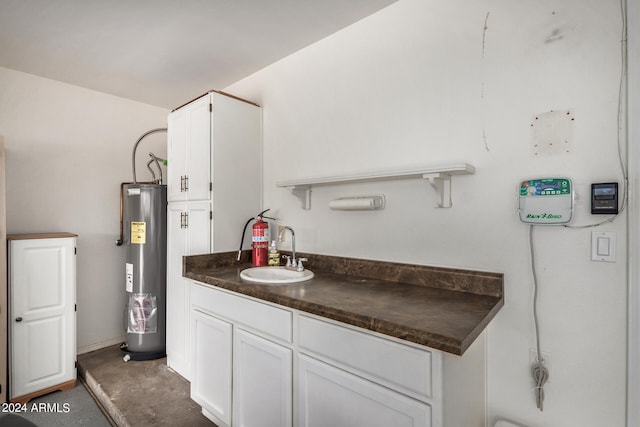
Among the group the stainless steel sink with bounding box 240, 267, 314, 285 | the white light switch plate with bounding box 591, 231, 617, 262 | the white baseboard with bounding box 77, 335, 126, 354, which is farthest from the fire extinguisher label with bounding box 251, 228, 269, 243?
the white baseboard with bounding box 77, 335, 126, 354

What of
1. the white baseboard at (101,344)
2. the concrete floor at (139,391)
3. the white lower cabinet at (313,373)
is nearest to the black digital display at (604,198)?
the white lower cabinet at (313,373)

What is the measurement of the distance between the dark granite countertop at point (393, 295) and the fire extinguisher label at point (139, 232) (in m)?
0.81

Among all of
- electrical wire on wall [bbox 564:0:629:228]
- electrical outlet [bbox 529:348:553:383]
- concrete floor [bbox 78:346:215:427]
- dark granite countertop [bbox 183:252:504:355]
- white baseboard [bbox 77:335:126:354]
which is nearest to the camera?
dark granite countertop [bbox 183:252:504:355]

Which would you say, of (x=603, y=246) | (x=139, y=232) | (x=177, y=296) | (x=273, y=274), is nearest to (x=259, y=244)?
(x=273, y=274)

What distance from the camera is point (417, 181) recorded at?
5.45 feet

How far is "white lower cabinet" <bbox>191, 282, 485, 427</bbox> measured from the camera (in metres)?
1.02

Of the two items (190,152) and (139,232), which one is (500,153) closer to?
(190,152)

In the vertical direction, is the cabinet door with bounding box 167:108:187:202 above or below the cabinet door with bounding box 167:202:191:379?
above

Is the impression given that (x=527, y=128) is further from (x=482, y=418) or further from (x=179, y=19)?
(x=179, y=19)

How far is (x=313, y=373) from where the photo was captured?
51.5 inches

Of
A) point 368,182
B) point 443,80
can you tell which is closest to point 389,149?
point 368,182

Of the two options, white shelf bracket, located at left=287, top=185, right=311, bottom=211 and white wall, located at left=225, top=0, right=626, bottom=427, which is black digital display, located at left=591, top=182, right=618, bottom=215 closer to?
white wall, located at left=225, top=0, right=626, bottom=427

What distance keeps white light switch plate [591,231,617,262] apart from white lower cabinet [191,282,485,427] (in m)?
0.57

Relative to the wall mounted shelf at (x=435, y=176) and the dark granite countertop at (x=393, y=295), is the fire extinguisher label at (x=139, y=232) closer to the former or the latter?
the dark granite countertop at (x=393, y=295)
